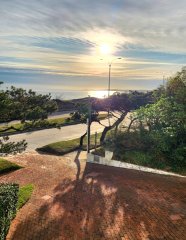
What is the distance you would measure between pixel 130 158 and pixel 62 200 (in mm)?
8096

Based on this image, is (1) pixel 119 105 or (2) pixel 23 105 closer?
(2) pixel 23 105

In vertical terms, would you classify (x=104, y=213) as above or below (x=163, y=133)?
below

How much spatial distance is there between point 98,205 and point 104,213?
3.20 ft

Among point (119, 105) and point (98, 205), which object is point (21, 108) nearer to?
point (98, 205)

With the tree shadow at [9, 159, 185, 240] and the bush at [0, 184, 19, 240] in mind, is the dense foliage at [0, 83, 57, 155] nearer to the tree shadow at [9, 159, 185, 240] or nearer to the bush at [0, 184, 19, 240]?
the bush at [0, 184, 19, 240]

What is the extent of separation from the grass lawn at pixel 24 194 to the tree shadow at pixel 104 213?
0.98 meters

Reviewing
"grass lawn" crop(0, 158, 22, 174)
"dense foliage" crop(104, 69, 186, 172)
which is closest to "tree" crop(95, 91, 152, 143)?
"dense foliage" crop(104, 69, 186, 172)

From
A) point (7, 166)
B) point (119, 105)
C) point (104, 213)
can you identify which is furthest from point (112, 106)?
point (104, 213)

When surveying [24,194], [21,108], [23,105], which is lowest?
[24,194]

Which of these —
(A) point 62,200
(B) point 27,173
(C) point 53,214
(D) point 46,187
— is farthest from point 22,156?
(C) point 53,214

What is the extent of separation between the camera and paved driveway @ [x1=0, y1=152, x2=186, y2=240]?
11.9 meters

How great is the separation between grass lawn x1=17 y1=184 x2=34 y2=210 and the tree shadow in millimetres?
978

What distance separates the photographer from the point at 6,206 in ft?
35.5

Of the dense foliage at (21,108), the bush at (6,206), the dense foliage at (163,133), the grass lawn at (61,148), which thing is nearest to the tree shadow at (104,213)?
the bush at (6,206)
